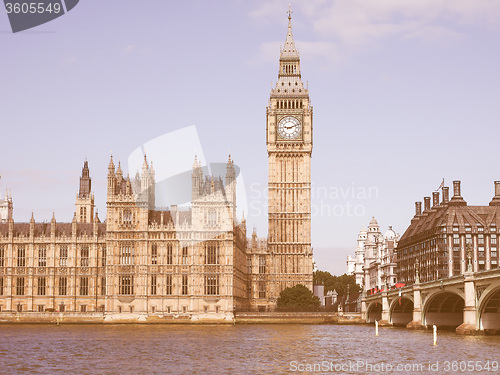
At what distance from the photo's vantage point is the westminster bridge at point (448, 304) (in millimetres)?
85631

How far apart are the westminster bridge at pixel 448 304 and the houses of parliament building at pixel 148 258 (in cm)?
2214

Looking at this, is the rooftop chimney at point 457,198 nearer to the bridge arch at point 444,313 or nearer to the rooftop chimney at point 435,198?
the rooftop chimney at point 435,198

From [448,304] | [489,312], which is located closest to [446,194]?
[448,304]

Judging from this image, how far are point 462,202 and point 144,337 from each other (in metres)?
88.5

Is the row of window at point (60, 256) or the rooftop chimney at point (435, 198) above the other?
the rooftop chimney at point (435, 198)

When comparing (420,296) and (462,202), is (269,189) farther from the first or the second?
(420,296)

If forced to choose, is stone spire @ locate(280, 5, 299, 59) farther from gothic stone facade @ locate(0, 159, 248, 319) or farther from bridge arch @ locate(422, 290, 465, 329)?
bridge arch @ locate(422, 290, 465, 329)

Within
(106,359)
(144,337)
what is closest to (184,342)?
(144,337)

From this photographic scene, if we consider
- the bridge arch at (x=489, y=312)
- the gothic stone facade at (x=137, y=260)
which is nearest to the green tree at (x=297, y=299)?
the gothic stone facade at (x=137, y=260)

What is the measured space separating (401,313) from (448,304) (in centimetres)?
2250

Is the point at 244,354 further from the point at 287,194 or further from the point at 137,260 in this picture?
the point at 287,194

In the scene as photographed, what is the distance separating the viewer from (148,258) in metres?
137

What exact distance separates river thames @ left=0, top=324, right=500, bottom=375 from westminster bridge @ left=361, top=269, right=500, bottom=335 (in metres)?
3.50

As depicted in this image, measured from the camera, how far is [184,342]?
85562mm
